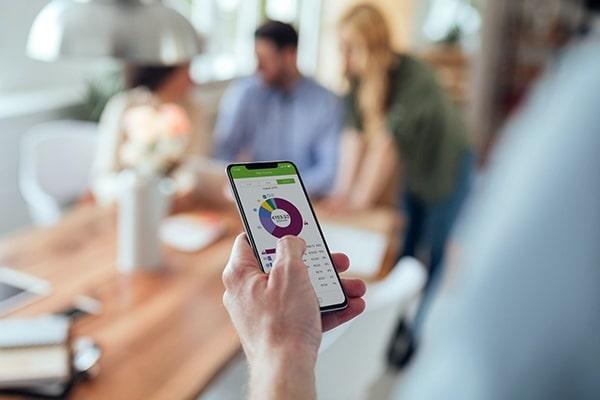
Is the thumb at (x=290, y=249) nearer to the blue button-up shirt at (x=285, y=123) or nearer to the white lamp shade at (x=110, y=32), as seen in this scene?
the white lamp shade at (x=110, y=32)

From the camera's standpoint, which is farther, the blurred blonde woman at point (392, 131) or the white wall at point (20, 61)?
the white wall at point (20, 61)

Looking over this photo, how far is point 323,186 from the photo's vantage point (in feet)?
6.60

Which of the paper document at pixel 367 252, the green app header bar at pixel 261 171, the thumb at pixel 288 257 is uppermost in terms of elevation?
the green app header bar at pixel 261 171

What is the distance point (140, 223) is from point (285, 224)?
39.2 inches

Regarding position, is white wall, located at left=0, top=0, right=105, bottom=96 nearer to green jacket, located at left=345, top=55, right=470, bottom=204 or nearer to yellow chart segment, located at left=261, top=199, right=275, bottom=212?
green jacket, located at left=345, top=55, right=470, bottom=204

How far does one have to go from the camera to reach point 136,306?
1.29m

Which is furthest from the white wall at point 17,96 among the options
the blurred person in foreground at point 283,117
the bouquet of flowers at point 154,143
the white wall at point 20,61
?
the bouquet of flowers at point 154,143

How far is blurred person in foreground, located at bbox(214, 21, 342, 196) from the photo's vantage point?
2277 millimetres

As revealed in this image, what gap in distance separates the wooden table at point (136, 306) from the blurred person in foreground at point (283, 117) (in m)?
0.63

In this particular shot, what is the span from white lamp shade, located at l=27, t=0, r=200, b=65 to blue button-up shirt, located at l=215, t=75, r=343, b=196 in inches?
41.6

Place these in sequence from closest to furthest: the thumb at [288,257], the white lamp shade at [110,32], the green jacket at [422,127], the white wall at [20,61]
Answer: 1. the thumb at [288,257]
2. the white lamp shade at [110,32]
3. the green jacket at [422,127]
4. the white wall at [20,61]

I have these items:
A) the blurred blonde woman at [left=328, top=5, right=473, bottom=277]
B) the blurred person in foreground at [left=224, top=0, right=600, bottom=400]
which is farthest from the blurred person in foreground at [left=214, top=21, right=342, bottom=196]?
the blurred person in foreground at [left=224, top=0, right=600, bottom=400]

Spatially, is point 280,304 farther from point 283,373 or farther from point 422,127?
point 422,127

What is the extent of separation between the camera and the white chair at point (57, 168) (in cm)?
225
